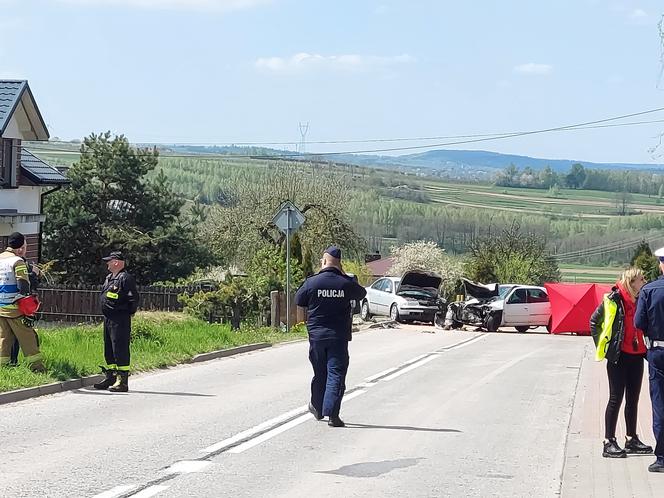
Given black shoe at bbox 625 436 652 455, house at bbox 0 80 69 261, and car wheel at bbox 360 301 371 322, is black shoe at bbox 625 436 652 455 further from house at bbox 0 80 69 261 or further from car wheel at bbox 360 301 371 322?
car wheel at bbox 360 301 371 322

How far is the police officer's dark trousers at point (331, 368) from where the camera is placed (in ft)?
38.8

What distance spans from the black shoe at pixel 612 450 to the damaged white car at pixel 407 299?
1125 inches

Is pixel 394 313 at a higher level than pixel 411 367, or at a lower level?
lower

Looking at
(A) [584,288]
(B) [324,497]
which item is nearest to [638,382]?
(B) [324,497]

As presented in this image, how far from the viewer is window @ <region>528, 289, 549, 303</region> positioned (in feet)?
124

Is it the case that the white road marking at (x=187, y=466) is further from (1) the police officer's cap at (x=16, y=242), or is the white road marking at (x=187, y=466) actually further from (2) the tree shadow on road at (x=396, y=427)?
(1) the police officer's cap at (x=16, y=242)

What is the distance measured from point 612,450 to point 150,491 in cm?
429

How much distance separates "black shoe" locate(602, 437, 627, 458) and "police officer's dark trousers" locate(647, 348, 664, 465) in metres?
0.71

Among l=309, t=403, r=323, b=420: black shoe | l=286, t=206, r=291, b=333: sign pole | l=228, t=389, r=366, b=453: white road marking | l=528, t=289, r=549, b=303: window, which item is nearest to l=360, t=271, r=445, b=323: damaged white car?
l=528, t=289, r=549, b=303: window

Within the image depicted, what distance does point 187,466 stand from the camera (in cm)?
930

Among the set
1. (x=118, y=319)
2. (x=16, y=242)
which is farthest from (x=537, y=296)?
(x=16, y=242)

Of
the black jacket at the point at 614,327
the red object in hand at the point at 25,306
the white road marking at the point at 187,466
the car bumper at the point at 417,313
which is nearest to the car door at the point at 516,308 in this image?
the car bumper at the point at 417,313

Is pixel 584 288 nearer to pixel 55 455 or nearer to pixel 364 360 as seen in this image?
pixel 364 360

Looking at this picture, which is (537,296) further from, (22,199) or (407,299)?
(22,199)
